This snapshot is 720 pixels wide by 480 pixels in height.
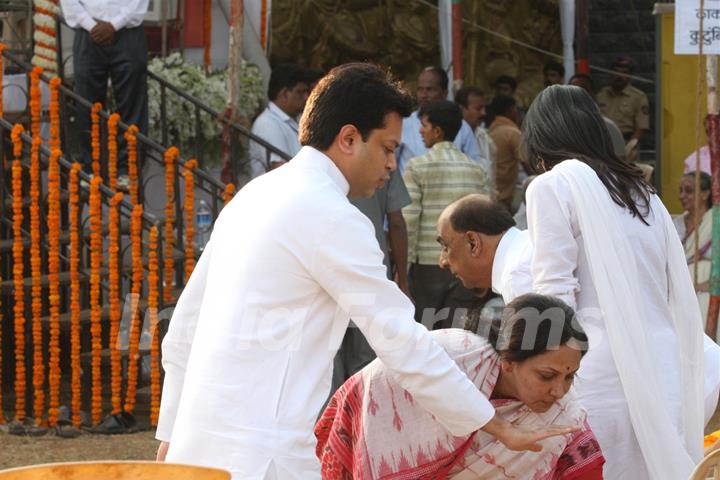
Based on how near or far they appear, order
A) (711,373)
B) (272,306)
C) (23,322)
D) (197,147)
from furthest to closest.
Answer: (197,147) < (23,322) < (711,373) < (272,306)

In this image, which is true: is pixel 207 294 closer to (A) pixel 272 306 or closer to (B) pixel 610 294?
(A) pixel 272 306

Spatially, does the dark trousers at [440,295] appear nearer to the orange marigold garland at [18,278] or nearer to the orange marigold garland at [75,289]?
the orange marigold garland at [75,289]

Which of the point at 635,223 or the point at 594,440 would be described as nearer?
the point at 594,440

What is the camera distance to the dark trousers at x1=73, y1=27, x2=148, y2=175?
8891 millimetres

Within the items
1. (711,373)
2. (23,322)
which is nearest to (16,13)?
(23,322)

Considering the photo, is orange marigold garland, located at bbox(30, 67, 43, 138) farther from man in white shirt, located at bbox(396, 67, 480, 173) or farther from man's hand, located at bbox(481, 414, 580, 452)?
man's hand, located at bbox(481, 414, 580, 452)

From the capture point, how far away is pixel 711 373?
4.40 meters

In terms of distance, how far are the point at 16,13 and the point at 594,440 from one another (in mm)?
7092

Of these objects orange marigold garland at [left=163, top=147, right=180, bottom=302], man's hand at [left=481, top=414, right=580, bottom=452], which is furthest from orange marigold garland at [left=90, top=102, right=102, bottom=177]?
man's hand at [left=481, top=414, right=580, bottom=452]

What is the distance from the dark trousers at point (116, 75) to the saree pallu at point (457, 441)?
217 inches

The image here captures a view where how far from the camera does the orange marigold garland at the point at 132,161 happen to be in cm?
827

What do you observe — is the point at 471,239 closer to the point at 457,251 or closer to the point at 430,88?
the point at 457,251

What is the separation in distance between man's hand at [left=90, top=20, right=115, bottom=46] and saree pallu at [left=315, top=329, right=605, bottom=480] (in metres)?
5.58

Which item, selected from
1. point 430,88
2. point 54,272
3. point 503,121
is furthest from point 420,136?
point 54,272
